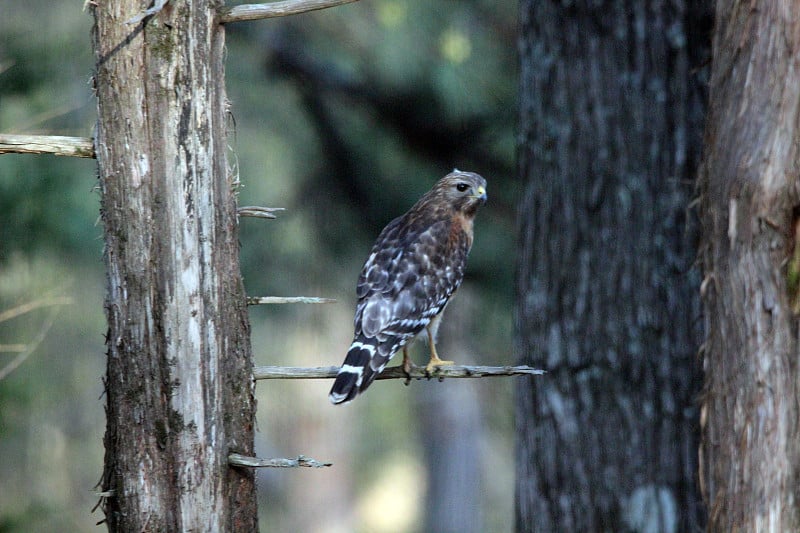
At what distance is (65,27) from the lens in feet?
33.1

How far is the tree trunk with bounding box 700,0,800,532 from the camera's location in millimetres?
3863

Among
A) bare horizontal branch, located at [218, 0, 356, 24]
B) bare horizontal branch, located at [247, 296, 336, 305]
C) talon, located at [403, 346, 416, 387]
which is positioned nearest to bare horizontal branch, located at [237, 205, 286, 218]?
bare horizontal branch, located at [247, 296, 336, 305]

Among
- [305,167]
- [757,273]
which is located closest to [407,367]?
[757,273]

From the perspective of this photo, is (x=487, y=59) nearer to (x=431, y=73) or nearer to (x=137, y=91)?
(x=431, y=73)

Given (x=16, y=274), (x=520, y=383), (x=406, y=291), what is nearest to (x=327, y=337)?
(x=16, y=274)

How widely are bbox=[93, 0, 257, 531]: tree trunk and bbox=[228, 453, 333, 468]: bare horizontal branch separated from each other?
44 mm

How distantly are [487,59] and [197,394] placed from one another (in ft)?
18.4

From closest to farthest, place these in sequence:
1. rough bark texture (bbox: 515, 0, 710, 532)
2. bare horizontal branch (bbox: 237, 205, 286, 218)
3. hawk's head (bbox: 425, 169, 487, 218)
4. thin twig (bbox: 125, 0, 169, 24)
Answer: thin twig (bbox: 125, 0, 169, 24) < bare horizontal branch (bbox: 237, 205, 286, 218) < rough bark texture (bbox: 515, 0, 710, 532) < hawk's head (bbox: 425, 169, 487, 218)

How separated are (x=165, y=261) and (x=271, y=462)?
0.68 meters

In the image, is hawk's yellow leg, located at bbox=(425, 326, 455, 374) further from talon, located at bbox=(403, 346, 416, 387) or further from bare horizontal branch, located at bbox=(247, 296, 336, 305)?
bare horizontal branch, located at bbox=(247, 296, 336, 305)

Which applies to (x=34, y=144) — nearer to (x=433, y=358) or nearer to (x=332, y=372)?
(x=332, y=372)

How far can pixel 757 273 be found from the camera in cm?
390

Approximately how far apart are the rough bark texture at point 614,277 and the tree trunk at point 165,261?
2.26m

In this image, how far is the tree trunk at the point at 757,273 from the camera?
3.86m
